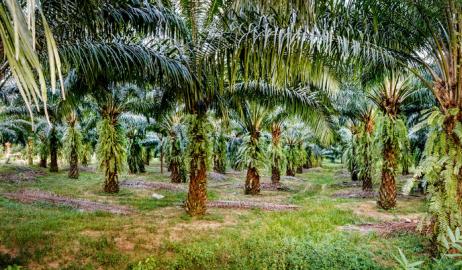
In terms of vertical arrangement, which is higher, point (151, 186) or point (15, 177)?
point (15, 177)

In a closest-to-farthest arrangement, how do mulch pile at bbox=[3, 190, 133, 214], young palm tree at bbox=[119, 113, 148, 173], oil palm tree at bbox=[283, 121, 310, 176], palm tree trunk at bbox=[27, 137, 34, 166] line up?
mulch pile at bbox=[3, 190, 133, 214] → young palm tree at bbox=[119, 113, 148, 173] → oil palm tree at bbox=[283, 121, 310, 176] → palm tree trunk at bbox=[27, 137, 34, 166]

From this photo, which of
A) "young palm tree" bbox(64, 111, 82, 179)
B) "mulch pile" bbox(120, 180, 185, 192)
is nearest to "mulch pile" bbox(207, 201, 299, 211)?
"mulch pile" bbox(120, 180, 185, 192)

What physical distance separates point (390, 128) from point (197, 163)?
6440mm

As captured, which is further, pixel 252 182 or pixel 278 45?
pixel 252 182

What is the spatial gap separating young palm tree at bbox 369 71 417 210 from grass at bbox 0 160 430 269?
191 cm

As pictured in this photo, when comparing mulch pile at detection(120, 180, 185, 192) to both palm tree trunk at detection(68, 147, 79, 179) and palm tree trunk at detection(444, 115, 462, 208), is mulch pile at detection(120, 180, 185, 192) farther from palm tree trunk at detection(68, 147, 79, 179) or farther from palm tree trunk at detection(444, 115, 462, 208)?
palm tree trunk at detection(444, 115, 462, 208)

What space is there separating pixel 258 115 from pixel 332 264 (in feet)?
31.2

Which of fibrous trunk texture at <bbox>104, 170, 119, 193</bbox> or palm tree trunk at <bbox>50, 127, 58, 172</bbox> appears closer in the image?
fibrous trunk texture at <bbox>104, 170, 119, 193</bbox>

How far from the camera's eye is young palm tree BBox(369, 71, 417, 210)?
1202 centimetres

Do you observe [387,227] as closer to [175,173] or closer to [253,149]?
[253,149]

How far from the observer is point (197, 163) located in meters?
10.5

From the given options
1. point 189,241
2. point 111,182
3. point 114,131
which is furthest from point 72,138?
point 189,241

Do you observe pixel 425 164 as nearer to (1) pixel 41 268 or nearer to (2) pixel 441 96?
(2) pixel 441 96

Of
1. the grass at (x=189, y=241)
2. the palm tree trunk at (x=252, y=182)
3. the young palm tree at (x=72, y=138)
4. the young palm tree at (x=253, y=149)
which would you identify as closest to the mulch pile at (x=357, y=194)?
the palm tree trunk at (x=252, y=182)
